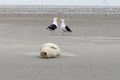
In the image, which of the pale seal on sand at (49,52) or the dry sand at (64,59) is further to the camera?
the pale seal on sand at (49,52)

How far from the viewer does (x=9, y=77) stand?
10648 mm

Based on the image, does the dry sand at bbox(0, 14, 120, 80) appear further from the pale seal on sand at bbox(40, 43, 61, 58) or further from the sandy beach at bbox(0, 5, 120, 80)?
the pale seal on sand at bbox(40, 43, 61, 58)

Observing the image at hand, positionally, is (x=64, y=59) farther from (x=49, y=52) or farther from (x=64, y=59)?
(x=49, y=52)

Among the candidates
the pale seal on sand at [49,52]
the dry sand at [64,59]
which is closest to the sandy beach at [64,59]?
the dry sand at [64,59]

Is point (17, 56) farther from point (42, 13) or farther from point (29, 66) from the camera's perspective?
point (42, 13)

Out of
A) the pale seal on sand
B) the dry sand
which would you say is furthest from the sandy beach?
the pale seal on sand

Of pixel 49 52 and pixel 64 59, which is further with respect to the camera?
pixel 49 52

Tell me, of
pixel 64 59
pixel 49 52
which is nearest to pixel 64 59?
pixel 64 59

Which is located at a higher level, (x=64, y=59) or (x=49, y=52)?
(x=49, y=52)

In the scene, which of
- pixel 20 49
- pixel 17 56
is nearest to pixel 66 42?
pixel 20 49

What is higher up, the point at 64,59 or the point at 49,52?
the point at 49,52

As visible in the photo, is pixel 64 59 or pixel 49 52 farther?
pixel 49 52

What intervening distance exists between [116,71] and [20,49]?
194 inches

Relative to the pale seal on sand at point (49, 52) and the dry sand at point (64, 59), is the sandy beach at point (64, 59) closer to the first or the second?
the dry sand at point (64, 59)
